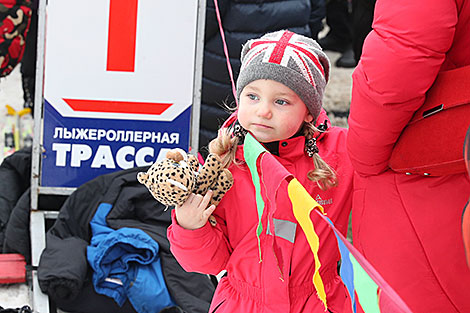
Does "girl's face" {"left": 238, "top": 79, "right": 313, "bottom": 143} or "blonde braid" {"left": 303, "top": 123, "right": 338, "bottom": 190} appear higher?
"girl's face" {"left": 238, "top": 79, "right": 313, "bottom": 143}

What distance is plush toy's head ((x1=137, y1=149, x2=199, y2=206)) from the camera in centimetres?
165

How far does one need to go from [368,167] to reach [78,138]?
6.91ft

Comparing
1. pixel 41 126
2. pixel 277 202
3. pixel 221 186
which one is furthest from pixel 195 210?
pixel 41 126

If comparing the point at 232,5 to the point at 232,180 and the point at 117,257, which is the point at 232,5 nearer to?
the point at 117,257

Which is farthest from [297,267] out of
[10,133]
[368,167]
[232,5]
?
[10,133]

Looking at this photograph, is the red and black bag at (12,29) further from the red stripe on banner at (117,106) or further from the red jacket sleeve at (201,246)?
the red jacket sleeve at (201,246)

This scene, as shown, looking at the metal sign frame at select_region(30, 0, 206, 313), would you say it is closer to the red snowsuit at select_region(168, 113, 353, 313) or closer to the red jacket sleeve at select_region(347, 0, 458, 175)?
the red snowsuit at select_region(168, 113, 353, 313)

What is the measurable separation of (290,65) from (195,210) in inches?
16.8

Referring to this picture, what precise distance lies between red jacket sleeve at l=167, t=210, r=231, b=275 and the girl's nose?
1.00 feet

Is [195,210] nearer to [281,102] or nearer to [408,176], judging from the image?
[281,102]

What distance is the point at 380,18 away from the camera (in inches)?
55.5

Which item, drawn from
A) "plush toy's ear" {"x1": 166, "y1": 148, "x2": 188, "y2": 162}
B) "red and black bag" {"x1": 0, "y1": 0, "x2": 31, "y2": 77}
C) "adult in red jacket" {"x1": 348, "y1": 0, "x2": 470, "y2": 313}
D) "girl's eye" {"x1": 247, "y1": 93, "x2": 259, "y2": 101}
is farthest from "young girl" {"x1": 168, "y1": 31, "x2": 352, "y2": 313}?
"red and black bag" {"x1": 0, "y1": 0, "x2": 31, "y2": 77}

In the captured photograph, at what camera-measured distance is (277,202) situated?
1812mm

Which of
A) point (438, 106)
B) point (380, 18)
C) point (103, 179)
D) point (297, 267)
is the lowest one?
point (103, 179)
